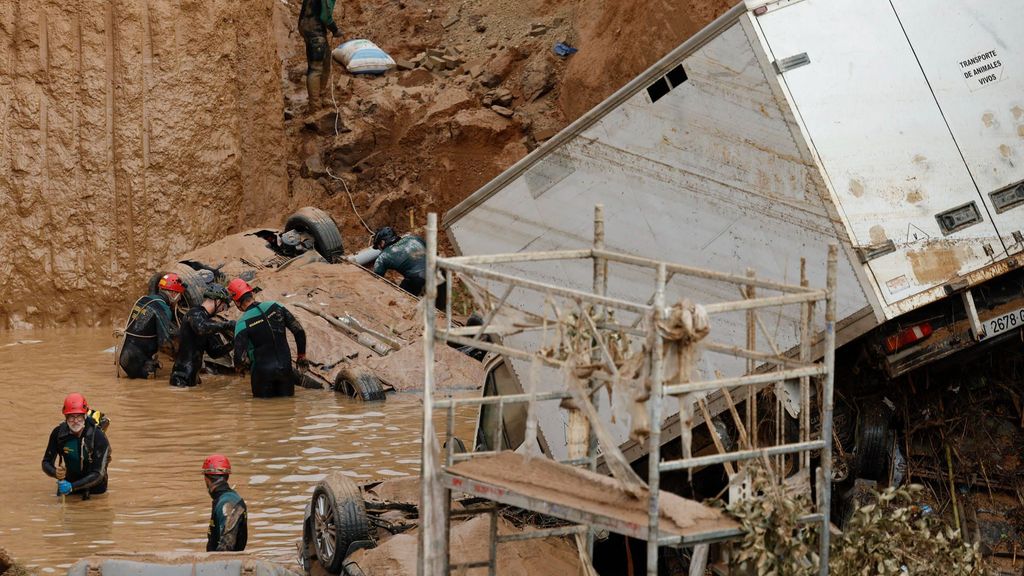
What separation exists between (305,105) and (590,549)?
17.7m

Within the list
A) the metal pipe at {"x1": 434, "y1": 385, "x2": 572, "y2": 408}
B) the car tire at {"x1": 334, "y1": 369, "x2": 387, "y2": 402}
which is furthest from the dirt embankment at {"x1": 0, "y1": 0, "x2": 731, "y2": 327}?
the metal pipe at {"x1": 434, "y1": 385, "x2": 572, "y2": 408}

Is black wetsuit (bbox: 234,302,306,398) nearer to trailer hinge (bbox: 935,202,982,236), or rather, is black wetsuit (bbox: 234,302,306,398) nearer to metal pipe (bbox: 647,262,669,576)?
trailer hinge (bbox: 935,202,982,236)

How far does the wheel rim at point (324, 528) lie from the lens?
10.6 metres

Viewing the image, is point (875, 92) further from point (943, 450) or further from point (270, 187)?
point (270, 187)

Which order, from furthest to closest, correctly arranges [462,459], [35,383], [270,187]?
1. [270,187]
2. [35,383]
3. [462,459]

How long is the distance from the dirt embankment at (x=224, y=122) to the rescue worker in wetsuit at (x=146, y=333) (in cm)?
399

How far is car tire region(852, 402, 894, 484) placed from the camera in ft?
35.9

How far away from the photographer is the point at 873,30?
34.5 feet

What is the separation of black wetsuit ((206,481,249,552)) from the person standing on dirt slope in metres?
14.9

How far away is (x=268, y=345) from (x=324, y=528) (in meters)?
6.49

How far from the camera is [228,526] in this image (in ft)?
35.3

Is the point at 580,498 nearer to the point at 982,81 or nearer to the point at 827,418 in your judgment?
the point at 827,418

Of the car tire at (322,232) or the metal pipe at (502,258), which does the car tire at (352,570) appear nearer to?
the metal pipe at (502,258)

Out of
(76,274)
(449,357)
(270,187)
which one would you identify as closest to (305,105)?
(270,187)
